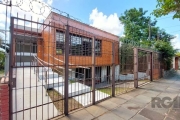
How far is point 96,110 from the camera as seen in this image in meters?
3.50

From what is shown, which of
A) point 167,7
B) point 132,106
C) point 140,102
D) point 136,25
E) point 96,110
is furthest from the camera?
point 136,25

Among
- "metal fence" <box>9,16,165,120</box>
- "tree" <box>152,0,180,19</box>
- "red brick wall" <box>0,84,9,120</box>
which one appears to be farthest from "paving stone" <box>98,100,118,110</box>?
"tree" <box>152,0,180,19</box>

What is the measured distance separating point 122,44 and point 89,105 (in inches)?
143

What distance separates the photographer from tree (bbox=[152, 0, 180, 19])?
350 cm

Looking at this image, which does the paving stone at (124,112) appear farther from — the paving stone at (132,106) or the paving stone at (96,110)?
the paving stone at (96,110)

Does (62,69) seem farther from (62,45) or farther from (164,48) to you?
(164,48)

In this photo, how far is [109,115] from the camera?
3.25 m

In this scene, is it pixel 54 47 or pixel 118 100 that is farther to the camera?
Result: pixel 118 100

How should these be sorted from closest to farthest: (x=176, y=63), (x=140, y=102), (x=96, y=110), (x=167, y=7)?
1. (x=96, y=110)
2. (x=167, y=7)
3. (x=140, y=102)
4. (x=176, y=63)

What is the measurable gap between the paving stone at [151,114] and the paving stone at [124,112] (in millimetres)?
286

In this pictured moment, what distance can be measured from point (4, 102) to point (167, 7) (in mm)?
4693

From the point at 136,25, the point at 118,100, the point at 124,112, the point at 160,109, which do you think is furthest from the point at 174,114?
the point at 136,25

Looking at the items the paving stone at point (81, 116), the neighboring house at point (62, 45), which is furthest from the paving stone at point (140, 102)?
the paving stone at point (81, 116)

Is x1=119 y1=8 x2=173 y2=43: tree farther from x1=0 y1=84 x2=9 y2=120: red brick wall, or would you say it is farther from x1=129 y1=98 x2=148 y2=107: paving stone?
x1=0 y1=84 x2=9 y2=120: red brick wall
